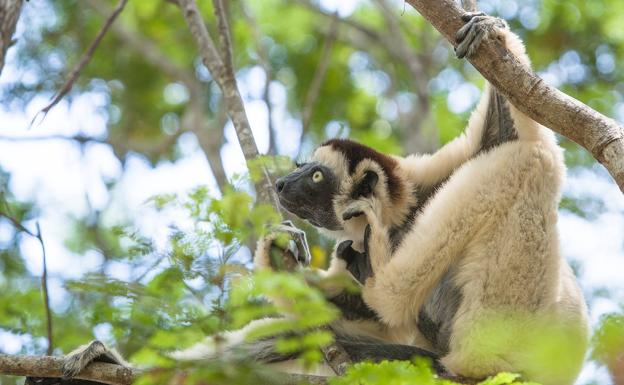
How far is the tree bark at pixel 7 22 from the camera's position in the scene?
576 cm

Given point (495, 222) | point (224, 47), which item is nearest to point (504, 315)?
point (495, 222)

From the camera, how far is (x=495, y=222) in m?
4.92

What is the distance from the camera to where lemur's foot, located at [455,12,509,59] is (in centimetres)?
437

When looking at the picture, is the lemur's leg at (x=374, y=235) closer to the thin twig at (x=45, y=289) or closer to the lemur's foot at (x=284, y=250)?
the lemur's foot at (x=284, y=250)

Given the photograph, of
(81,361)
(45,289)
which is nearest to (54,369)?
(81,361)

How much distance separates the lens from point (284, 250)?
5.46 m

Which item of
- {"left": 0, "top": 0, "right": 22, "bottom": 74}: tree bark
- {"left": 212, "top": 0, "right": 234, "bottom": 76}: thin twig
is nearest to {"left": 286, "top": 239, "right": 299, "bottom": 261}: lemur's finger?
{"left": 212, "top": 0, "right": 234, "bottom": 76}: thin twig

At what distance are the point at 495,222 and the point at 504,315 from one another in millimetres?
563

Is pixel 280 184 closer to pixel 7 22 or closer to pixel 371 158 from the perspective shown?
pixel 371 158

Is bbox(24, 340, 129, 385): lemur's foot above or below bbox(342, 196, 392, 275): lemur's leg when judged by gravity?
below

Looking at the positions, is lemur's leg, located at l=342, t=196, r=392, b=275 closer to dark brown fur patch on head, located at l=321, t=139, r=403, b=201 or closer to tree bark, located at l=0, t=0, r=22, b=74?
dark brown fur patch on head, located at l=321, t=139, r=403, b=201

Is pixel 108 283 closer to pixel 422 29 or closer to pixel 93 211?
pixel 93 211

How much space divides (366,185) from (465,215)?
39.0 inches

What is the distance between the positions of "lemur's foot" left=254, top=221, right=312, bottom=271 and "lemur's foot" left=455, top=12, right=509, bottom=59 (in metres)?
1.70
